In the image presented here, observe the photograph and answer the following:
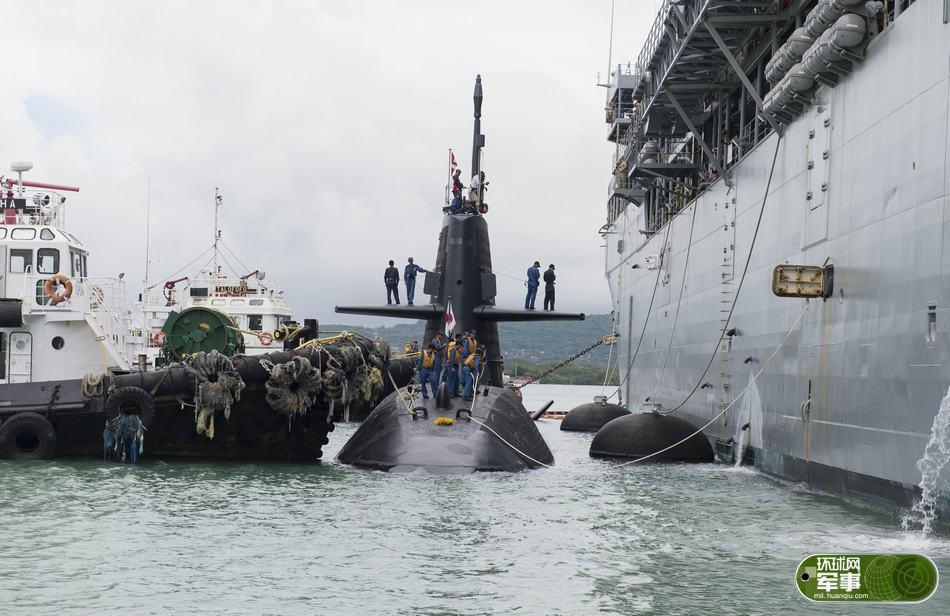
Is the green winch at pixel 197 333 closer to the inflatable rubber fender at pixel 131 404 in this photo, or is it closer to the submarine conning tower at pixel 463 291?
the inflatable rubber fender at pixel 131 404

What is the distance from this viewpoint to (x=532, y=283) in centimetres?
3069

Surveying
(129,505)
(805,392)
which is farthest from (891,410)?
(129,505)

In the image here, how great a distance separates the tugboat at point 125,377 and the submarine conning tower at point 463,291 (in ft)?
13.6

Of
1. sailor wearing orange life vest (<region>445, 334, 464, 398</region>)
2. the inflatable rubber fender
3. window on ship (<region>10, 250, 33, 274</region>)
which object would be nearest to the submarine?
sailor wearing orange life vest (<region>445, 334, 464, 398</region>)

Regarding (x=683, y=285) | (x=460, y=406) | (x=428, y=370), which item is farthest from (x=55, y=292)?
(x=683, y=285)

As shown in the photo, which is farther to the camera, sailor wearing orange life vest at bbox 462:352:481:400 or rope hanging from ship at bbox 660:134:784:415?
sailor wearing orange life vest at bbox 462:352:481:400

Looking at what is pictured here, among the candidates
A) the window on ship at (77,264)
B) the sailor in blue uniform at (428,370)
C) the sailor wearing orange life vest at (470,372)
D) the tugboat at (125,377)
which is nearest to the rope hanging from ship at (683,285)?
the sailor wearing orange life vest at (470,372)

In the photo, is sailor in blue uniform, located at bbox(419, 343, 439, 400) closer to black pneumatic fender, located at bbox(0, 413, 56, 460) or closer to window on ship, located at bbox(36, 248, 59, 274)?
black pneumatic fender, located at bbox(0, 413, 56, 460)

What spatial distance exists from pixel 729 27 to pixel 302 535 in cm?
1675

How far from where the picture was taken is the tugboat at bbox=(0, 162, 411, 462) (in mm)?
23375

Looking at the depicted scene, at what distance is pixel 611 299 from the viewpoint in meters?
57.9

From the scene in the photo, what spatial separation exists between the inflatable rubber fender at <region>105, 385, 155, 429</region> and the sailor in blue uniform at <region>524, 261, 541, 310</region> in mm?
11046

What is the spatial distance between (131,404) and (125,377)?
1.93 feet

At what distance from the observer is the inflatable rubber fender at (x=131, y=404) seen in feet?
76.1
